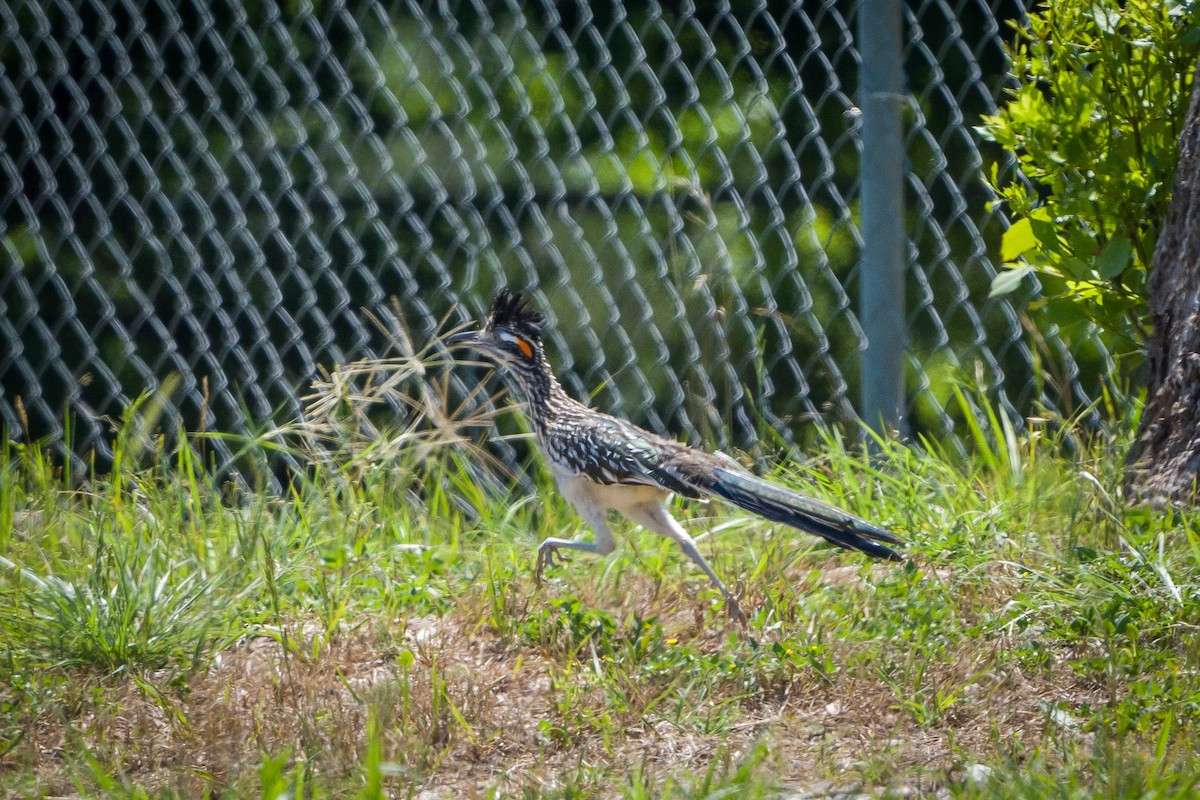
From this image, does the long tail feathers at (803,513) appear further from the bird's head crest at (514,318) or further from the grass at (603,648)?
the bird's head crest at (514,318)

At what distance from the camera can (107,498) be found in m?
5.14

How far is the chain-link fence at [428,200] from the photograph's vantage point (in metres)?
6.36

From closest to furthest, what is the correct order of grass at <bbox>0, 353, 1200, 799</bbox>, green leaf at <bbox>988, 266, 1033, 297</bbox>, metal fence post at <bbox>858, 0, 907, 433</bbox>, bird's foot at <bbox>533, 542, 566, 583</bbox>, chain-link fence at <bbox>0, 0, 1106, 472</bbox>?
grass at <bbox>0, 353, 1200, 799</bbox> → bird's foot at <bbox>533, 542, 566, 583</bbox> → green leaf at <bbox>988, 266, 1033, 297</bbox> → metal fence post at <bbox>858, 0, 907, 433</bbox> → chain-link fence at <bbox>0, 0, 1106, 472</bbox>

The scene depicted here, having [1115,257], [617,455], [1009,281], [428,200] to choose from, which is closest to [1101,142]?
[1115,257]

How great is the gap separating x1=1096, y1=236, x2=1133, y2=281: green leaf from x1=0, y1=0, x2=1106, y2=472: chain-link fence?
1.75 m

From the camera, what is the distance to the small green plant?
454 cm

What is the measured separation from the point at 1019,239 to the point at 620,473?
61.6 inches

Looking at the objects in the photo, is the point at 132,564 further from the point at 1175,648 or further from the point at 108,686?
the point at 1175,648

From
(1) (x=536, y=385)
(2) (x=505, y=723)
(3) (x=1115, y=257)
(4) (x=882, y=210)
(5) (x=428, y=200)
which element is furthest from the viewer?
(5) (x=428, y=200)

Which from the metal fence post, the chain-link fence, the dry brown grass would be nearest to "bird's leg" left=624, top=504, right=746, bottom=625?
the dry brown grass

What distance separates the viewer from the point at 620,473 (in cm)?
464

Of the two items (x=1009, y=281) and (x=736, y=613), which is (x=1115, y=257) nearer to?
(x=1009, y=281)

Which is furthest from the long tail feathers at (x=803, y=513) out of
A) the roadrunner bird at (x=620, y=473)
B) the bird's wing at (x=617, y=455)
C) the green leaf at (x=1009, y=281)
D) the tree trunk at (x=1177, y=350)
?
the green leaf at (x=1009, y=281)

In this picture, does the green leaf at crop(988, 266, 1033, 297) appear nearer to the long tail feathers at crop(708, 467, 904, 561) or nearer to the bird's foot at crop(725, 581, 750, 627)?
the long tail feathers at crop(708, 467, 904, 561)
